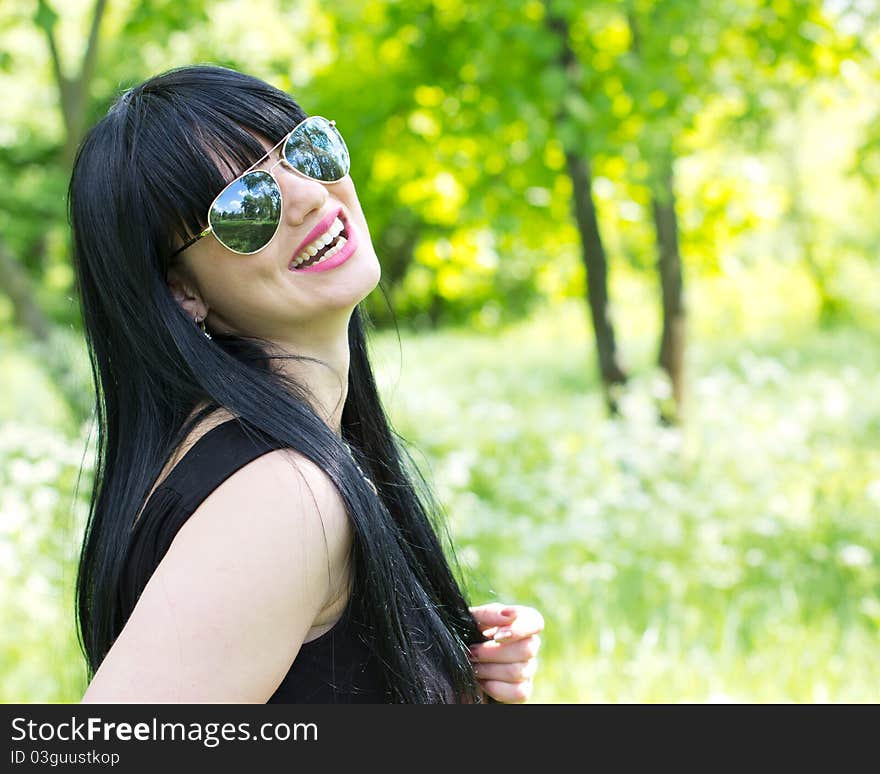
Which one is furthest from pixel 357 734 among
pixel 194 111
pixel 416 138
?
pixel 416 138

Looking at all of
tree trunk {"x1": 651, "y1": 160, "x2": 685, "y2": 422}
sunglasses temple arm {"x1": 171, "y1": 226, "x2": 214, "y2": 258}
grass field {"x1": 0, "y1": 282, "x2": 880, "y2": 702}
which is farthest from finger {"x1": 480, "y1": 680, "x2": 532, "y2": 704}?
tree trunk {"x1": 651, "y1": 160, "x2": 685, "y2": 422}

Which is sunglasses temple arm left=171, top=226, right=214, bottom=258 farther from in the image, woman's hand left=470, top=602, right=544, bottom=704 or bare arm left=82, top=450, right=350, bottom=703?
woman's hand left=470, top=602, right=544, bottom=704

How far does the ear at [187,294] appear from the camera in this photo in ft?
4.69

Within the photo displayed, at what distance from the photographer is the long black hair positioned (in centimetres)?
130

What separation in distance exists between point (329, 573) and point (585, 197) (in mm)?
4508

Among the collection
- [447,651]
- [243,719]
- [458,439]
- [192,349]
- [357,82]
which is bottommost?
[458,439]

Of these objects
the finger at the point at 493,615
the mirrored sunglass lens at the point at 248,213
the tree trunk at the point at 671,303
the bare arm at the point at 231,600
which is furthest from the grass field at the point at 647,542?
the bare arm at the point at 231,600

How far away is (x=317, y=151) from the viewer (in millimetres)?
1460

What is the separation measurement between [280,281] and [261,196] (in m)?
0.12

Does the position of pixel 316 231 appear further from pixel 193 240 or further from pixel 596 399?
pixel 596 399

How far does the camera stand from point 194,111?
1.35 meters

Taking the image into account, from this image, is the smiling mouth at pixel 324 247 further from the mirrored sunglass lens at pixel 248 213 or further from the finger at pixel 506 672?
the finger at pixel 506 672

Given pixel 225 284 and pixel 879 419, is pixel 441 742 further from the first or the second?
pixel 879 419

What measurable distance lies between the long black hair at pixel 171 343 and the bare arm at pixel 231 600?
11cm
